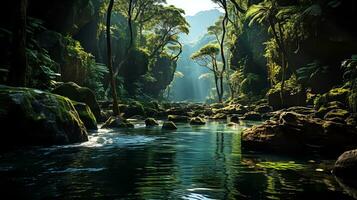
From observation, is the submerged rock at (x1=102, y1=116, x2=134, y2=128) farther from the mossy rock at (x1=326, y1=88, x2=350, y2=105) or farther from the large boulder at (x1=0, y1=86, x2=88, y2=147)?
the mossy rock at (x1=326, y1=88, x2=350, y2=105)

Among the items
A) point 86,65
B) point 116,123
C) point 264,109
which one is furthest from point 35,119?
point 264,109

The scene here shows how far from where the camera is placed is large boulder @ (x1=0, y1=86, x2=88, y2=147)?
9.75 metres

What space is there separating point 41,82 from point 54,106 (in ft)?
23.8

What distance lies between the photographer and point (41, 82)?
17.9m

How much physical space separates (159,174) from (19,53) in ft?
27.2

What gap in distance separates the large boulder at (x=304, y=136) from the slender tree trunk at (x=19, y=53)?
26.8ft

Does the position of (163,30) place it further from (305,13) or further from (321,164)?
(321,164)

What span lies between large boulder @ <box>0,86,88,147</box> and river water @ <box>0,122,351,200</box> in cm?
56

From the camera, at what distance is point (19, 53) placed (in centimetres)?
1295

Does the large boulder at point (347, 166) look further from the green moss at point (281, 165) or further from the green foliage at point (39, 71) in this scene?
the green foliage at point (39, 71)

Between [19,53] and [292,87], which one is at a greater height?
[292,87]

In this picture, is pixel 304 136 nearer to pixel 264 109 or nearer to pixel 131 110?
pixel 131 110

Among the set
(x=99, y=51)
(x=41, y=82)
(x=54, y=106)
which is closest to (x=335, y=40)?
(x=41, y=82)

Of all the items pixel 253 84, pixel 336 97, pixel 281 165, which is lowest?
A: pixel 281 165
